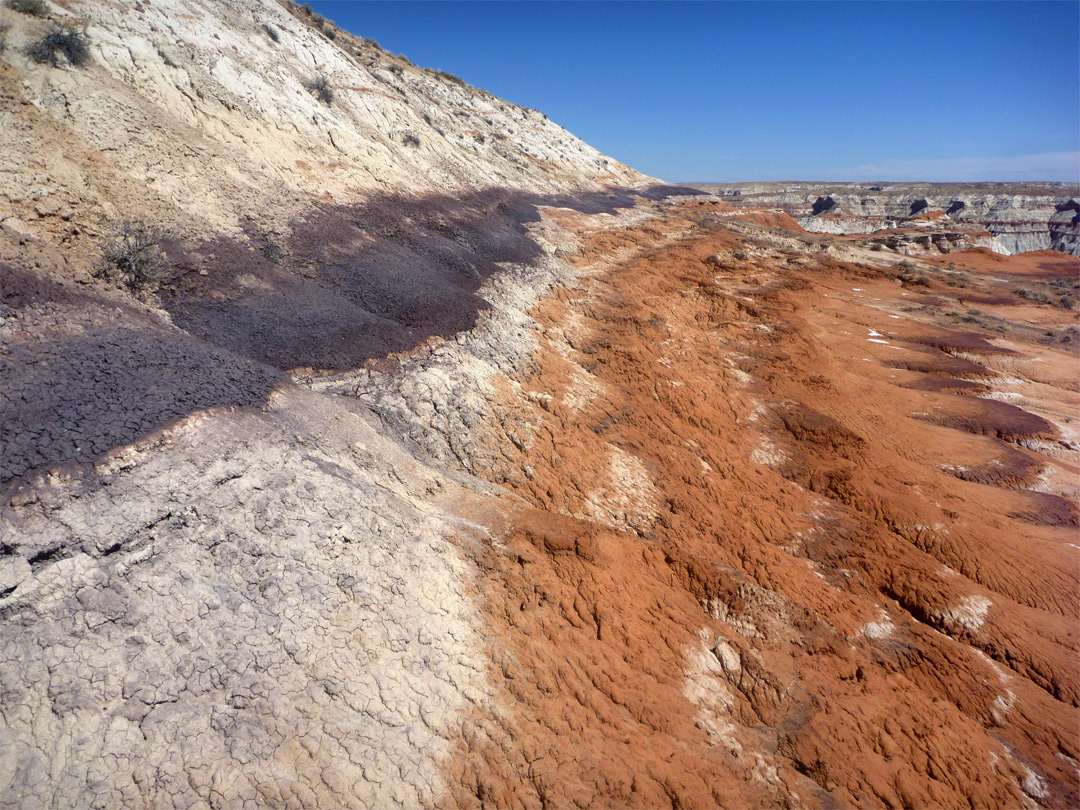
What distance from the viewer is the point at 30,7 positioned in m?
11.2

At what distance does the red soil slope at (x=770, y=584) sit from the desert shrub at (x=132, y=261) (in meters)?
6.41

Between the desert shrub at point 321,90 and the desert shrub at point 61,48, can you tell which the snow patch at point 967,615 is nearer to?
the desert shrub at point 61,48

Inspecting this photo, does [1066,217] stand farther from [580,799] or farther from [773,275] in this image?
[580,799]

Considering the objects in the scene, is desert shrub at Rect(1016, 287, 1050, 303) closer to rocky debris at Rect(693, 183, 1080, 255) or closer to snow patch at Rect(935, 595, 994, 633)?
rocky debris at Rect(693, 183, 1080, 255)

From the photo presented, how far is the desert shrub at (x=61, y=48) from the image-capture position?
10484 mm

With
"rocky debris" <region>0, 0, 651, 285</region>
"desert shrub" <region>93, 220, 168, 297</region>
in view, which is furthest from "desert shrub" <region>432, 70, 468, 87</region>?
"desert shrub" <region>93, 220, 168, 297</region>

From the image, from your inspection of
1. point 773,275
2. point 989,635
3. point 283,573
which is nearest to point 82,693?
point 283,573

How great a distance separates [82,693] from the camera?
452cm

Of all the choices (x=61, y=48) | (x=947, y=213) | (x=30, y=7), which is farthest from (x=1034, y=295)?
(x=947, y=213)

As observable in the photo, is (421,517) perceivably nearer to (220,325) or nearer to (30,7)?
(220,325)

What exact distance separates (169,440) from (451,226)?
14763 millimetres

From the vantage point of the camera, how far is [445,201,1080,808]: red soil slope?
19.6 ft

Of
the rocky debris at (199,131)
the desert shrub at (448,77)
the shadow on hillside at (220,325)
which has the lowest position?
the shadow on hillside at (220,325)

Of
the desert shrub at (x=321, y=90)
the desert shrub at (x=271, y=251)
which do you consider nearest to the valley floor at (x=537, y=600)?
the desert shrub at (x=271, y=251)
